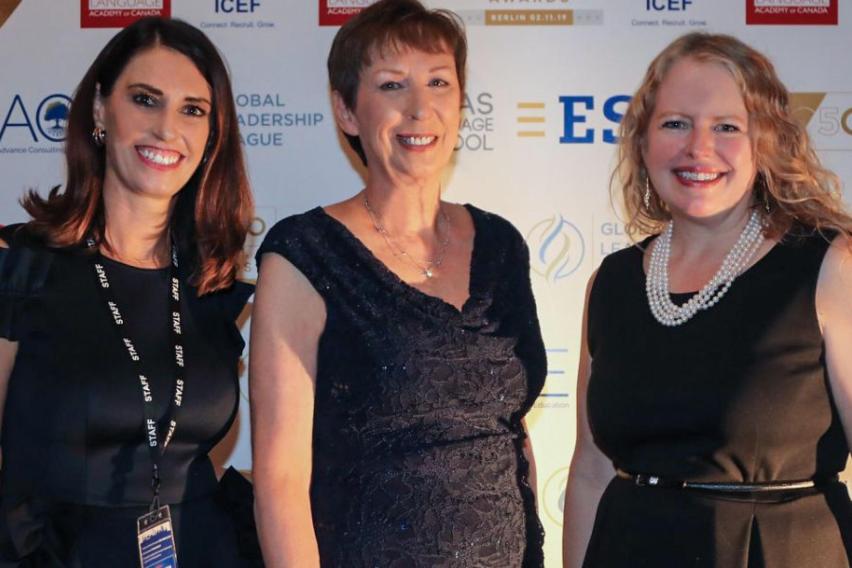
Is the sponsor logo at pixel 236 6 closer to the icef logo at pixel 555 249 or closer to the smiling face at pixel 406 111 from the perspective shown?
the icef logo at pixel 555 249

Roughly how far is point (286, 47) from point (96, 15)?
663 millimetres

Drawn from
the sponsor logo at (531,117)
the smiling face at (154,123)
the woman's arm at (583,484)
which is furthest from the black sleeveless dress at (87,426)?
the sponsor logo at (531,117)

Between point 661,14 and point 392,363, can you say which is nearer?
point 392,363

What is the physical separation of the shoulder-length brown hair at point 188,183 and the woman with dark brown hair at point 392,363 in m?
0.39

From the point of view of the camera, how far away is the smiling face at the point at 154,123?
2.58 metres

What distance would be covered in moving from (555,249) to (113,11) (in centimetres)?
171

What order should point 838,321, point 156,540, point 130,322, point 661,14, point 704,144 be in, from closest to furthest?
point 838,321
point 704,144
point 156,540
point 130,322
point 661,14

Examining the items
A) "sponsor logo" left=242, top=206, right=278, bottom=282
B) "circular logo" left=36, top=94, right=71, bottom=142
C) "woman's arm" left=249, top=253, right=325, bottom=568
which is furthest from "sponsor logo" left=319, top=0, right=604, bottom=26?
"woman's arm" left=249, top=253, right=325, bottom=568

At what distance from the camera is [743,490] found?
2.11 meters

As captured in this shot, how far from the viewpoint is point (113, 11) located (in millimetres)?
3674

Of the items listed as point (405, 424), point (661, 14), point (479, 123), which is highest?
point (661, 14)

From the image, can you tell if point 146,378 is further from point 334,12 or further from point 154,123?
point 334,12

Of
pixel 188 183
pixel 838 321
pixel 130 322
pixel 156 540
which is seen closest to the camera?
pixel 838 321

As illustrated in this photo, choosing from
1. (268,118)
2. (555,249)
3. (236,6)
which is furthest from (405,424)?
(236,6)
